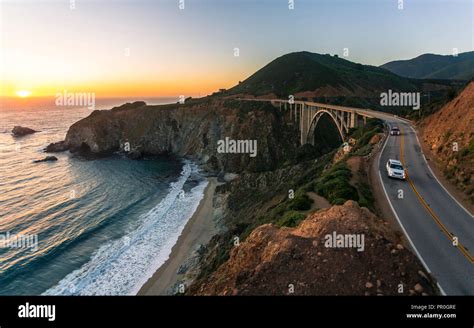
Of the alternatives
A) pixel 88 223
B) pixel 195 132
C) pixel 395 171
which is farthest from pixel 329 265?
pixel 195 132

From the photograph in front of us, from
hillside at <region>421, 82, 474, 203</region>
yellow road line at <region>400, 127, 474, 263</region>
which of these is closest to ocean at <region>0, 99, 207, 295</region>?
yellow road line at <region>400, 127, 474, 263</region>

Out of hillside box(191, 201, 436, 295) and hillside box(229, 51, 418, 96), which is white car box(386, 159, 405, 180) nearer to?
hillside box(191, 201, 436, 295)

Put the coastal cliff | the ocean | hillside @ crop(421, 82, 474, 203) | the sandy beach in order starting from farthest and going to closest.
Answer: the coastal cliff < the ocean < the sandy beach < hillside @ crop(421, 82, 474, 203)

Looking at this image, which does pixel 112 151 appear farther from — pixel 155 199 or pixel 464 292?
Result: pixel 464 292

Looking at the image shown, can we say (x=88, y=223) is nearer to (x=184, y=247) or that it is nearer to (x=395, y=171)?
(x=184, y=247)

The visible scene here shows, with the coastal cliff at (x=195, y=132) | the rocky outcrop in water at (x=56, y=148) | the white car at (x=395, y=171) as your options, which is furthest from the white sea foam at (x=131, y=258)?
the rocky outcrop in water at (x=56, y=148)

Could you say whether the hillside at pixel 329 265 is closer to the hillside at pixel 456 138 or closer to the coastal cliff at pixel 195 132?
the hillside at pixel 456 138

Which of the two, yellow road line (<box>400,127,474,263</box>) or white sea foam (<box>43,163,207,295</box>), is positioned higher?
yellow road line (<box>400,127,474,263</box>)
